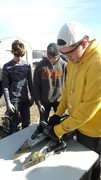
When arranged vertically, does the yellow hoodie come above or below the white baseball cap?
below

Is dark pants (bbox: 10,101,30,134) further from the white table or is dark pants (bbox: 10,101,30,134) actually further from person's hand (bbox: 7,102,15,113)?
the white table

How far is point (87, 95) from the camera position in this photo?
1521 millimetres

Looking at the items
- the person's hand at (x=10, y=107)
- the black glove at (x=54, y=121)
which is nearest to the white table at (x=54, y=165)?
the black glove at (x=54, y=121)

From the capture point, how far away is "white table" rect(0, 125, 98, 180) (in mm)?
1424

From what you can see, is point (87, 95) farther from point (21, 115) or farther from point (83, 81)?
point (21, 115)

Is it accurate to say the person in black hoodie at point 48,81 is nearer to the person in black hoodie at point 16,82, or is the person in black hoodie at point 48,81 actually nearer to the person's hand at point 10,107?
the person in black hoodie at point 16,82

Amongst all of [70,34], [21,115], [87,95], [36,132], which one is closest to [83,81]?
[87,95]

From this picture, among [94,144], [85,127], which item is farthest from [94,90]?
[94,144]

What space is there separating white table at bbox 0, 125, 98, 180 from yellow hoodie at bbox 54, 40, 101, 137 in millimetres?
159

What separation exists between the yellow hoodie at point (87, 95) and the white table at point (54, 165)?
0.16 m

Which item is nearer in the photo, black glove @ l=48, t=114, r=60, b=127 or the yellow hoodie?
the yellow hoodie

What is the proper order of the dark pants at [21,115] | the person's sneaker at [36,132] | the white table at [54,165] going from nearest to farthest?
the white table at [54,165]
the person's sneaker at [36,132]
the dark pants at [21,115]

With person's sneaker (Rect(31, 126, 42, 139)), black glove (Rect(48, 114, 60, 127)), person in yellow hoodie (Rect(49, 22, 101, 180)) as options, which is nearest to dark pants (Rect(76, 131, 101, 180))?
person in yellow hoodie (Rect(49, 22, 101, 180))

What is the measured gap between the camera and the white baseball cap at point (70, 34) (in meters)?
1.49
